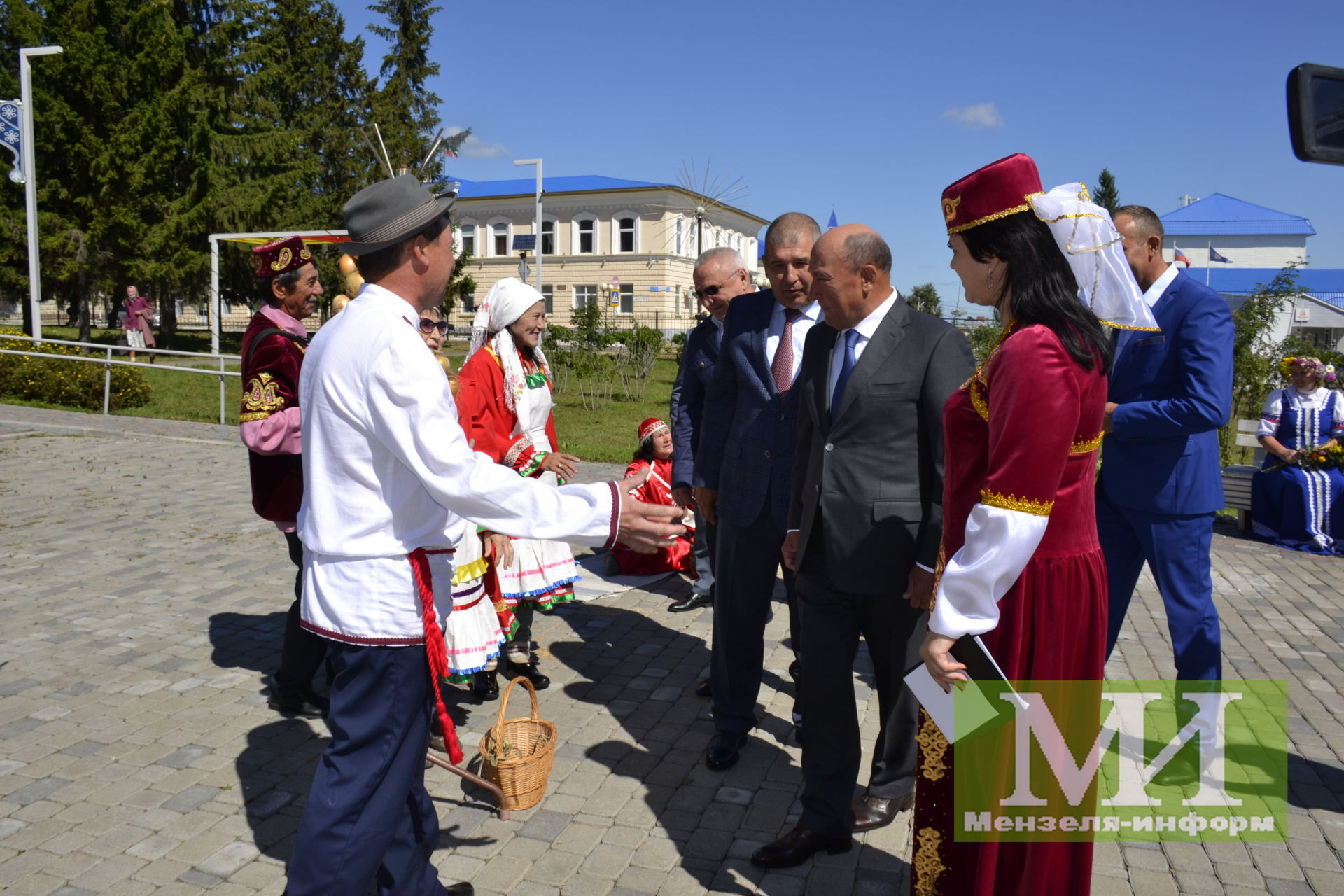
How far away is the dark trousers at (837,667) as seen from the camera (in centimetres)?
329

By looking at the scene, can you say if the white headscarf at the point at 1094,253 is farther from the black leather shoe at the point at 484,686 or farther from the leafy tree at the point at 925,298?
the leafy tree at the point at 925,298

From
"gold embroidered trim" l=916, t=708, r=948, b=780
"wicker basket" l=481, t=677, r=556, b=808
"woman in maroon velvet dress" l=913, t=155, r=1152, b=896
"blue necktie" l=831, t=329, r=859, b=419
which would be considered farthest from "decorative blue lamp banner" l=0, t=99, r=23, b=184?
"gold embroidered trim" l=916, t=708, r=948, b=780

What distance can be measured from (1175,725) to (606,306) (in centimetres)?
5479

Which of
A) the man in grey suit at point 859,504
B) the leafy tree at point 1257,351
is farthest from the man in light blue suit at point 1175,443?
the leafy tree at point 1257,351

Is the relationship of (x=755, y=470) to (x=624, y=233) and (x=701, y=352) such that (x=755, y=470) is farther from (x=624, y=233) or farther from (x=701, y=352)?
(x=624, y=233)

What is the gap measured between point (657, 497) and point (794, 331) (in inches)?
138

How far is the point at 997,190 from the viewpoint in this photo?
7.53 feet

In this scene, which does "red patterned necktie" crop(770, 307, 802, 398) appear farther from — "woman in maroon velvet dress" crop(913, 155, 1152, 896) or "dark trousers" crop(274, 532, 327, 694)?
"dark trousers" crop(274, 532, 327, 694)

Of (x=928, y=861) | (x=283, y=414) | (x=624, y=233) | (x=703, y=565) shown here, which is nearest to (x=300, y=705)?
(x=283, y=414)

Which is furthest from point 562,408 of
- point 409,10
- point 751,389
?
point 409,10

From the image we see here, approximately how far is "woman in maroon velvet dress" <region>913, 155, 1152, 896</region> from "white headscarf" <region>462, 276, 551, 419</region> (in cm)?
270

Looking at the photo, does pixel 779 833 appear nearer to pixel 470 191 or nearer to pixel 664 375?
pixel 664 375

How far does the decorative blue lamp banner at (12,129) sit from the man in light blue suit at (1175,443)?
22701mm

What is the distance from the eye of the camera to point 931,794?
2.43 meters
